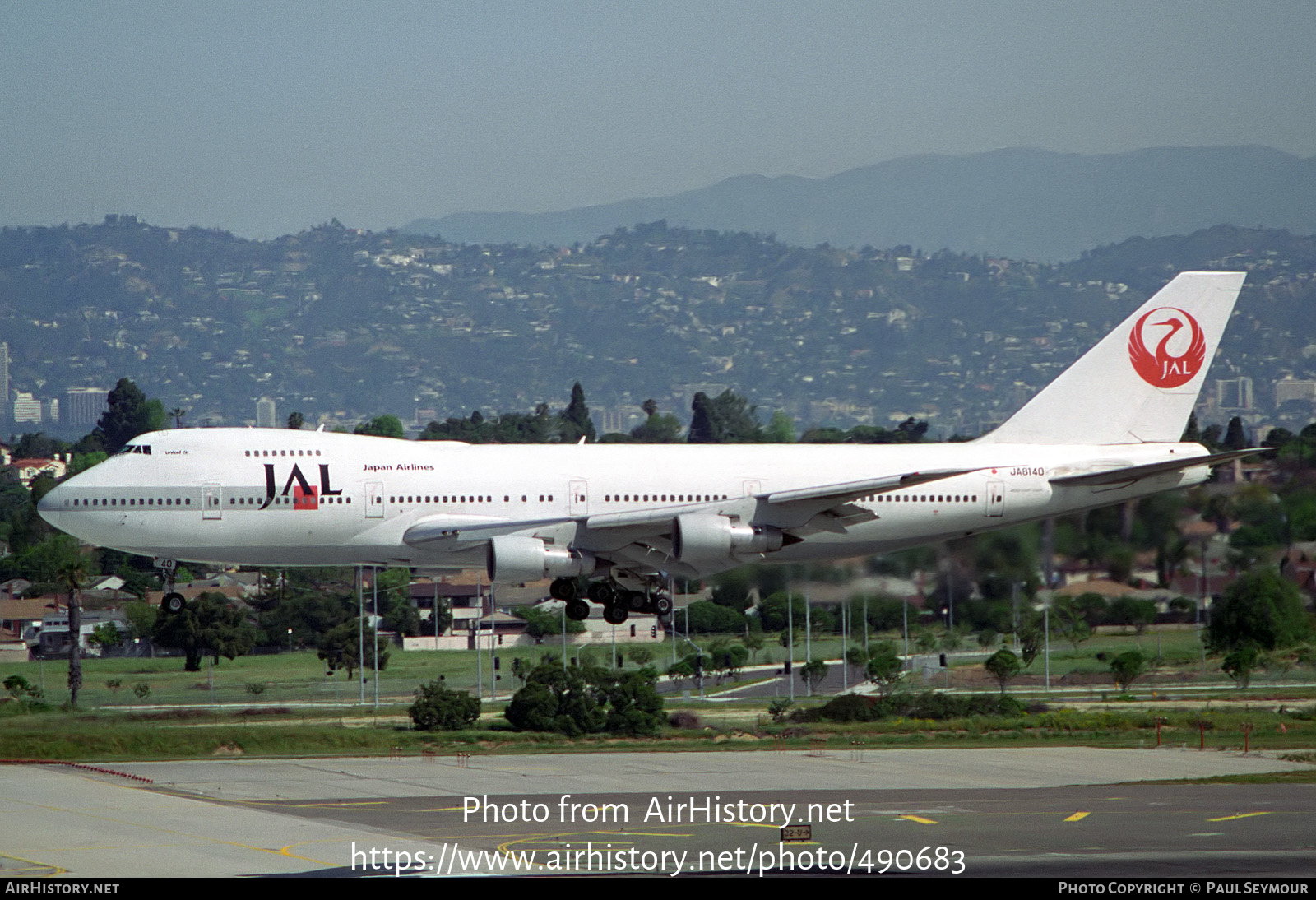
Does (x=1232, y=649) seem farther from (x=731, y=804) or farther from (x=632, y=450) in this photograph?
(x=731, y=804)

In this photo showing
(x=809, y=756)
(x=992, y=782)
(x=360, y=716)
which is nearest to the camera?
(x=992, y=782)

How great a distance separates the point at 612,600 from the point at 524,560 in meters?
3.38

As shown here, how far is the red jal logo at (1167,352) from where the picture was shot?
146 feet

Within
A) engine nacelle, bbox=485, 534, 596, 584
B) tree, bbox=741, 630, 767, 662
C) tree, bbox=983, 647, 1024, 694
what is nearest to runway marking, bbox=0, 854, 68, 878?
engine nacelle, bbox=485, 534, 596, 584

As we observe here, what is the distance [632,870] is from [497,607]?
58537mm

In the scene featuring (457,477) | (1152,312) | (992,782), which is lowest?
(992,782)

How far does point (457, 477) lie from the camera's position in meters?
40.1

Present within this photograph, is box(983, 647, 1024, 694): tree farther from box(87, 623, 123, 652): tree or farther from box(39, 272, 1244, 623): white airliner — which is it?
box(87, 623, 123, 652): tree

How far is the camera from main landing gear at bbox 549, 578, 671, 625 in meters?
41.1

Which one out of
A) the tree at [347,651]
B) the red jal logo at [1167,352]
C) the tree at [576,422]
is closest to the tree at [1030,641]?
the red jal logo at [1167,352]

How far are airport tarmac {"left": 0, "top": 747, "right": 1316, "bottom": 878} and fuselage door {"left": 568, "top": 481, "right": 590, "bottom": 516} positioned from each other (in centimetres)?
597

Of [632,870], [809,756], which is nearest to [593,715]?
[809,756]

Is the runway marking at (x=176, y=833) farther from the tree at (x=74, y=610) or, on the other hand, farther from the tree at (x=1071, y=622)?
the tree at (x=1071, y=622)

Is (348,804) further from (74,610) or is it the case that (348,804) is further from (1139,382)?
(74,610)
